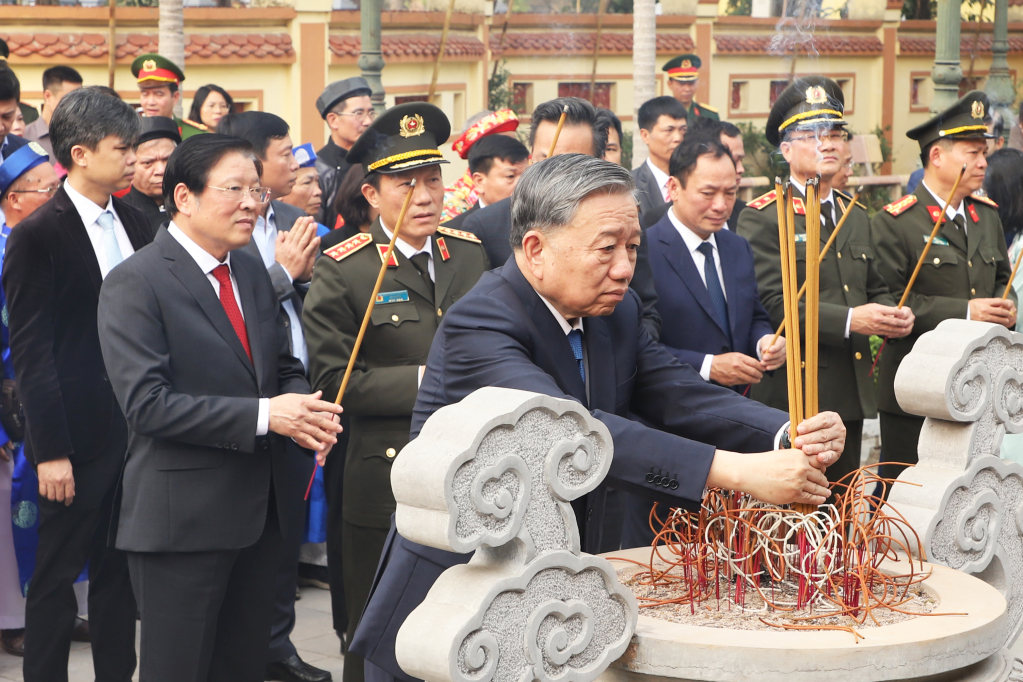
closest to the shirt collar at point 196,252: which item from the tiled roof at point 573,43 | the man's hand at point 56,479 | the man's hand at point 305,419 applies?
the man's hand at point 305,419

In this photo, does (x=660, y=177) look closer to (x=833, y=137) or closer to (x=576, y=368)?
(x=833, y=137)

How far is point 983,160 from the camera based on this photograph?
4.99 meters

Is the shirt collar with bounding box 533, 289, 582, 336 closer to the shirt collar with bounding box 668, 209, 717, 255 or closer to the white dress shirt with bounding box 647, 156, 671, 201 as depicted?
the shirt collar with bounding box 668, 209, 717, 255

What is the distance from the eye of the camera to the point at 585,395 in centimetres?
244

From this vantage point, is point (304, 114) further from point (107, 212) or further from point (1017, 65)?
point (1017, 65)

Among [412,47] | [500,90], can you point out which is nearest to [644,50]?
[412,47]

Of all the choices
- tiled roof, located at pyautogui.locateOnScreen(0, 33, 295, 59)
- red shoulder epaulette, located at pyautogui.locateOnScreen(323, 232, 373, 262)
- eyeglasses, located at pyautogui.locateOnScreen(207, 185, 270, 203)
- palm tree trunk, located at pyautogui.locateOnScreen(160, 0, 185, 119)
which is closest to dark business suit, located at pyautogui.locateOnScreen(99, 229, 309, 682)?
eyeglasses, located at pyautogui.locateOnScreen(207, 185, 270, 203)

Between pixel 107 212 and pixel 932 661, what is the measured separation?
2.85 m

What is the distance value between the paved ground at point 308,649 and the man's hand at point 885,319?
7.64ft

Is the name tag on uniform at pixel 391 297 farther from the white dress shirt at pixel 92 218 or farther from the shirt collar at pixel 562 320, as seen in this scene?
the shirt collar at pixel 562 320

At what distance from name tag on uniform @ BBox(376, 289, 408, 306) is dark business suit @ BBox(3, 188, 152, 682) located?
2.73 ft

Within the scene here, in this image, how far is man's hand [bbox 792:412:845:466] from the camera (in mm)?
2238

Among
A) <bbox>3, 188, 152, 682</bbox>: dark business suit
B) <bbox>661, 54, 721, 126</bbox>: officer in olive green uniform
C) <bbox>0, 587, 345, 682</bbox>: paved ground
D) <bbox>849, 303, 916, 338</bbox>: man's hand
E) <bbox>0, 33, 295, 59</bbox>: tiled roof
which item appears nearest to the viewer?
<bbox>3, 188, 152, 682</bbox>: dark business suit

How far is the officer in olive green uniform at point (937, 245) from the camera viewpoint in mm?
4977
